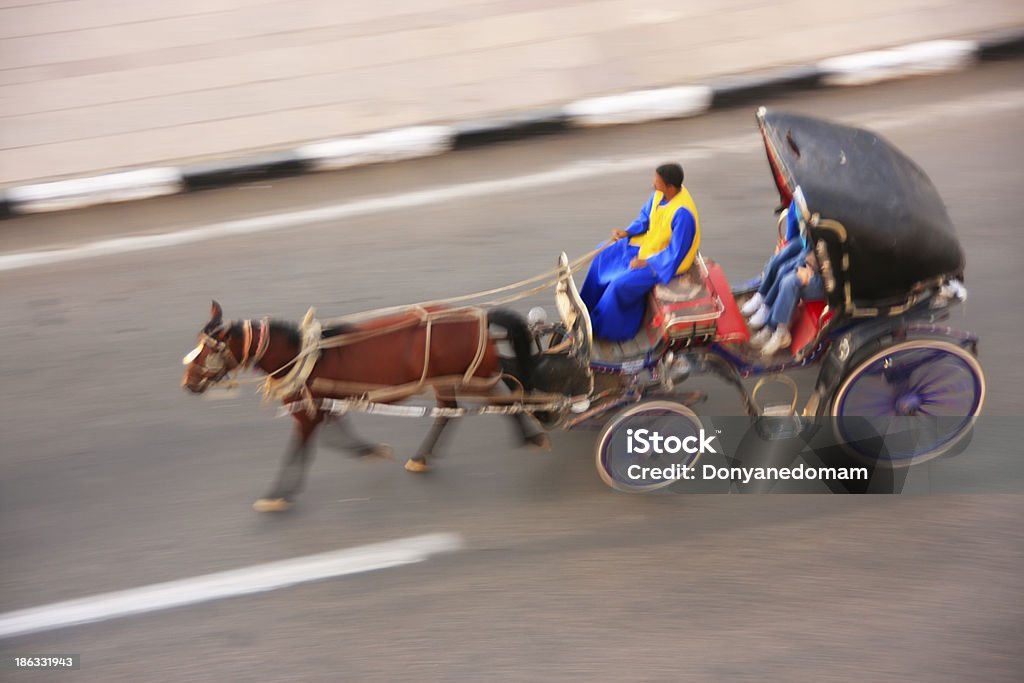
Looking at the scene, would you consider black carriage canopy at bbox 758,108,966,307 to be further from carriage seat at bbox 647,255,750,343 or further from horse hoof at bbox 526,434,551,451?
horse hoof at bbox 526,434,551,451

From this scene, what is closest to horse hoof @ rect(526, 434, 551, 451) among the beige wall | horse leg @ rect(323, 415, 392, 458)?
horse leg @ rect(323, 415, 392, 458)

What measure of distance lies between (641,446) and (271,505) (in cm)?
190

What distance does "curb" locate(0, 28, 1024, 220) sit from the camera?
6926mm

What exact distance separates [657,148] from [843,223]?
3161 mm

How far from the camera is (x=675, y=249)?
452 cm

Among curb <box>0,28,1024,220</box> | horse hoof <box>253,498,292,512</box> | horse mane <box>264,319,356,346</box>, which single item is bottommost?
horse hoof <box>253,498,292,512</box>

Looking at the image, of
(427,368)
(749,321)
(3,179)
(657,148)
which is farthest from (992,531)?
(3,179)

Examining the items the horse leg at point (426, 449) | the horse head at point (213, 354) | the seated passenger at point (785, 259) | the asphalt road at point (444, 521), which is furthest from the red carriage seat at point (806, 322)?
the horse head at point (213, 354)

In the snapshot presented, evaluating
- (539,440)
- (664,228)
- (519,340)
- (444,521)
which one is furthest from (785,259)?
(444,521)

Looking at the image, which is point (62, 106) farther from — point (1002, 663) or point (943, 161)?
point (1002, 663)

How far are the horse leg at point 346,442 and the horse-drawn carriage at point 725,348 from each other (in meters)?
0.02

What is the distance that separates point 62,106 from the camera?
7.65 meters

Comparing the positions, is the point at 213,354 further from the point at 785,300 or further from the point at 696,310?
the point at 785,300

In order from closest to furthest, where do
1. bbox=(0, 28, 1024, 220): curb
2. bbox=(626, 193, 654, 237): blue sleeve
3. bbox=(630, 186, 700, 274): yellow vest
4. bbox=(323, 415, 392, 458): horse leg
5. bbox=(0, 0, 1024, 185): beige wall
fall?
bbox=(630, 186, 700, 274): yellow vest
bbox=(626, 193, 654, 237): blue sleeve
bbox=(323, 415, 392, 458): horse leg
bbox=(0, 28, 1024, 220): curb
bbox=(0, 0, 1024, 185): beige wall
